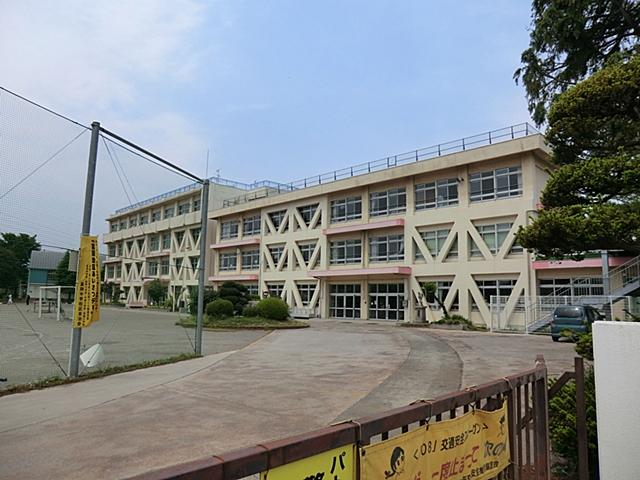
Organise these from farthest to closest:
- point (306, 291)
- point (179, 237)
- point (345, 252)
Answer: point (179, 237), point (306, 291), point (345, 252)

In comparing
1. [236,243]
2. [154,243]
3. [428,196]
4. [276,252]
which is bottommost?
[276,252]

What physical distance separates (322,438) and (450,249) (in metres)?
24.9

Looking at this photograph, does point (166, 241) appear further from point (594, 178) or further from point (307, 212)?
point (594, 178)

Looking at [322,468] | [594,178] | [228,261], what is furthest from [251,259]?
[322,468]

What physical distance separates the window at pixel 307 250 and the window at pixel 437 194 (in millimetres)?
9266

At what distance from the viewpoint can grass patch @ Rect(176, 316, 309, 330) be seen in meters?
21.7

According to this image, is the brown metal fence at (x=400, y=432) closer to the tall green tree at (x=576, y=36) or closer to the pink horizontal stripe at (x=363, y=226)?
the tall green tree at (x=576, y=36)

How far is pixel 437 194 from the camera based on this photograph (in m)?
26.7

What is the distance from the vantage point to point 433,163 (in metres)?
26.3

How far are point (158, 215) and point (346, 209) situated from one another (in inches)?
1120

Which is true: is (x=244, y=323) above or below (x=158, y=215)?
below

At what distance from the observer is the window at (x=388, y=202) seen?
28.6 meters

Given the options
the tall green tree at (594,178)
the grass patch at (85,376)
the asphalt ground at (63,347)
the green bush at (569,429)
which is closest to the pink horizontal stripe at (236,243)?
the asphalt ground at (63,347)

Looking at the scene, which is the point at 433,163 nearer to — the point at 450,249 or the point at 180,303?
the point at 450,249
